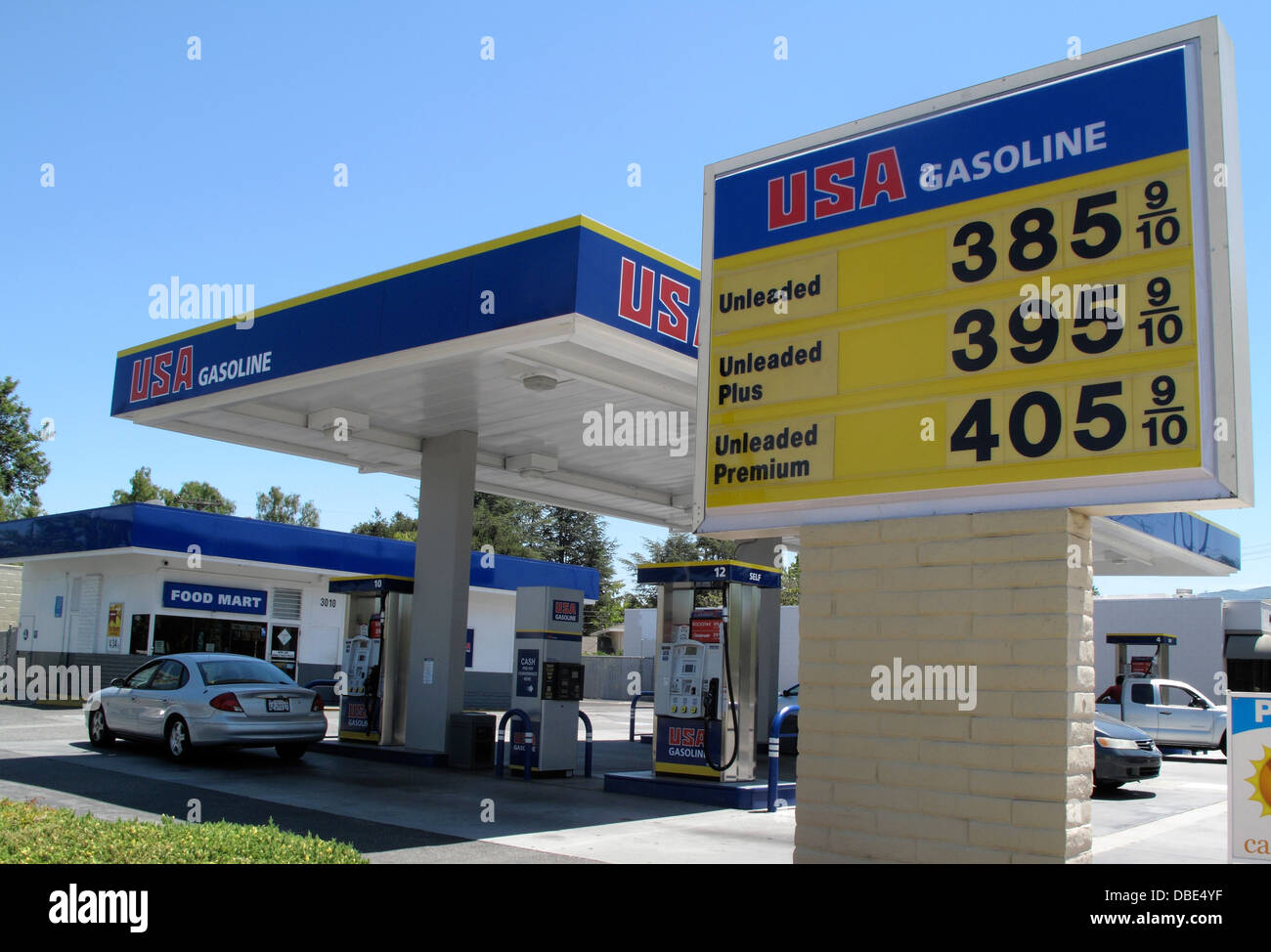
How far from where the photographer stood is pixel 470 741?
15664 millimetres

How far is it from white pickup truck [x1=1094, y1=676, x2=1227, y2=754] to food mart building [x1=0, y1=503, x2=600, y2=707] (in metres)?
14.8

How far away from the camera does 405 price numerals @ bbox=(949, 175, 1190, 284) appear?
18.9 feet

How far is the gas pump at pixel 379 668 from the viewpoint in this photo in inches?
690

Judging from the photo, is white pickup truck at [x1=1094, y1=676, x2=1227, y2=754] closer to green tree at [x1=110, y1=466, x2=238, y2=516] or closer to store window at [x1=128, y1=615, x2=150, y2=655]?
store window at [x1=128, y1=615, x2=150, y2=655]

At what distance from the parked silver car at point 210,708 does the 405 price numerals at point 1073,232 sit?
11853mm

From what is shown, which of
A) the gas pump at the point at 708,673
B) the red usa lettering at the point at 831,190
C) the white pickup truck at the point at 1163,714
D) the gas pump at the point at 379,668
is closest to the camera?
the red usa lettering at the point at 831,190

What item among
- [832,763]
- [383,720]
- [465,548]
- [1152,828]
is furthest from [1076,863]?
[383,720]

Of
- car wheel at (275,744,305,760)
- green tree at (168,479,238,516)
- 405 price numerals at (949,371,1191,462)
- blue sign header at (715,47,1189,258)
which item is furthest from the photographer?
green tree at (168,479,238,516)

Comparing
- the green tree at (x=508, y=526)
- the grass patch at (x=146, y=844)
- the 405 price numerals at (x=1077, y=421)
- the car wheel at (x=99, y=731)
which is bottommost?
the car wheel at (x=99, y=731)

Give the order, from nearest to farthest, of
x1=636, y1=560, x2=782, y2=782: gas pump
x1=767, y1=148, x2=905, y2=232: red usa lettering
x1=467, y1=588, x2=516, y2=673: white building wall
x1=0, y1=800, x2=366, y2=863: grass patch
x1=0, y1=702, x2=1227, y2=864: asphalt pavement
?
x1=0, y1=800, x2=366, y2=863: grass patch < x1=767, y1=148, x2=905, y2=232: red usa lettering < x1=0, y1=702, x2=1227, y2=864: asphalt pavement < x1=636, y1=560, x2=782, y2=782: gas pump < x1=467, y1=588, x2=516, y2=673: white building wall

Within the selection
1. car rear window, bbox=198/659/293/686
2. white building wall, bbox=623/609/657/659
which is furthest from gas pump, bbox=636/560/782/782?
white building wall, bbox=623/609/657/659

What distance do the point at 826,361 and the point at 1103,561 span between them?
23429mm

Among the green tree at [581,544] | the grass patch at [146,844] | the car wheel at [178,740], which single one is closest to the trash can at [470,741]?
the car wheel at [178,740]

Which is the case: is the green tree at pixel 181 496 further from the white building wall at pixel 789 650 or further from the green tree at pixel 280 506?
the white building wall at pixel 789 650
